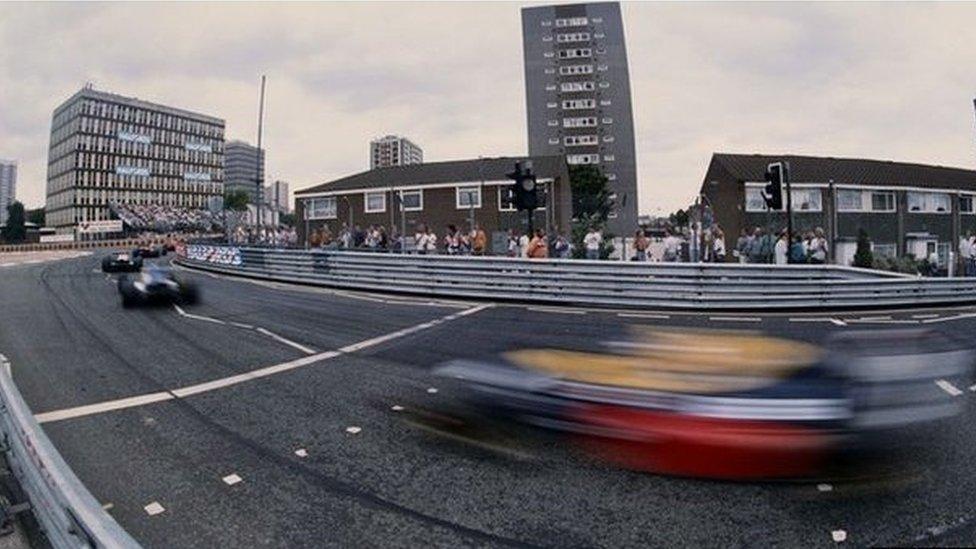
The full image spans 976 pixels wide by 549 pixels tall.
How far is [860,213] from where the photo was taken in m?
39.2

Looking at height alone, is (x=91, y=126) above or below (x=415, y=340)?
above

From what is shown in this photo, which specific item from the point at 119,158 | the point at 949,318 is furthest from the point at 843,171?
the point at 119,158

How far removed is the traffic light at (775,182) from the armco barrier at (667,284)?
2130 millimetres

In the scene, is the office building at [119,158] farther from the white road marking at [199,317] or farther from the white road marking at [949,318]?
the white road marking at [949,318]

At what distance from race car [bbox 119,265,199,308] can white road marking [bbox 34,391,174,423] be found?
7.92 meters

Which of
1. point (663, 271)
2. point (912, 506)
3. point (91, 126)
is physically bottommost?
point (912, 506)

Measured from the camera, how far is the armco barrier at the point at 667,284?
11.9 metres

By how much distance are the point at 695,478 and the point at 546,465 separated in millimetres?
1013

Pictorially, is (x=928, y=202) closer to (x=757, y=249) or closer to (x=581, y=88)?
(x=757, y=249)

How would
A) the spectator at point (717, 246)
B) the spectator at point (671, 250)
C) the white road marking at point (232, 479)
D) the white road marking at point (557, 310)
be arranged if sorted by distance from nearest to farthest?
the white road marking at point (232, 479) → the white road marking at point (557, 310) → the spectator at point (717, 246) → the spectator at point (671, 250)

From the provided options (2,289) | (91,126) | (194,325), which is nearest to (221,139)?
(91,126)

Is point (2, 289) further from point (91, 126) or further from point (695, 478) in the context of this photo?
point (91, 126)

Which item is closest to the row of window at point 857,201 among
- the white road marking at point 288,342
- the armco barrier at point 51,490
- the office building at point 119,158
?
the white road marking at point 288,342

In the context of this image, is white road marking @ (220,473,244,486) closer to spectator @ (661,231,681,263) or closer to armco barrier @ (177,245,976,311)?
armco barrier @ (177,245,976,311)
